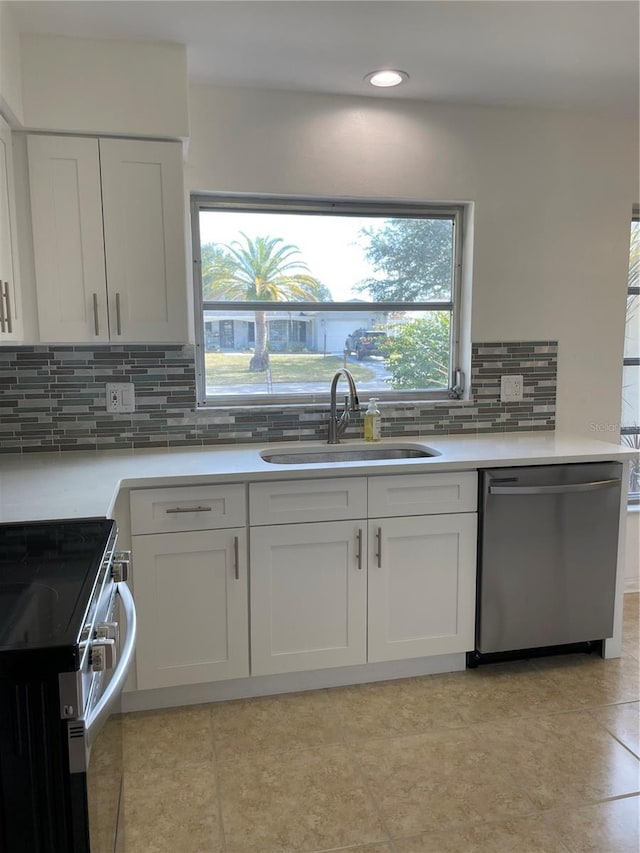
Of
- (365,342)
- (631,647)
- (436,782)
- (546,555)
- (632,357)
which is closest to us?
(436,782)

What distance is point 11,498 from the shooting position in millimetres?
1898

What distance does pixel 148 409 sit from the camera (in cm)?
271

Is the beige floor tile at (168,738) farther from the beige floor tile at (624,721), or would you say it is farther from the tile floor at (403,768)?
the beige floor tile at (624,721)

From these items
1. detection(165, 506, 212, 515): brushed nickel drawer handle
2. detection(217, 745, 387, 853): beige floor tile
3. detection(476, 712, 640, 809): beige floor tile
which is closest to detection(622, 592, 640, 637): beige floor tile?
detection(476, 712, 640, 809): beige floor tile

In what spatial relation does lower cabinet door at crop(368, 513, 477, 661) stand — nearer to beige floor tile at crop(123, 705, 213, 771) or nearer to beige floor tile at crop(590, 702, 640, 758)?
beige floor tile at crop(590, 702, 640, 758)

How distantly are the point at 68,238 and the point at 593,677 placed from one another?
2690mm

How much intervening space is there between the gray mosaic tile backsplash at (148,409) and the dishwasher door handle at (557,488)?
66 centimetres

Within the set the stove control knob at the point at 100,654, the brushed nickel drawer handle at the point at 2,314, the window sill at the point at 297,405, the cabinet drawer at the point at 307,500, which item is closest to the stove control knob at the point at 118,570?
the stove control knob at the point at 100,654

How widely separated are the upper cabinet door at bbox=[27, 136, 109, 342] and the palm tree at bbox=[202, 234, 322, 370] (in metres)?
→ 0.60

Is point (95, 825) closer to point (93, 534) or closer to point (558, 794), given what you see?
point (93, 534)

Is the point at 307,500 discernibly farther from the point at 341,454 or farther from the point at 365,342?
the point at 365,342

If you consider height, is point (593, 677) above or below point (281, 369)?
below

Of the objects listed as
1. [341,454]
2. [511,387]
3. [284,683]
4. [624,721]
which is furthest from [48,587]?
[511,387]

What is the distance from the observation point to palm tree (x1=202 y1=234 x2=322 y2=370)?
2.83 metres
